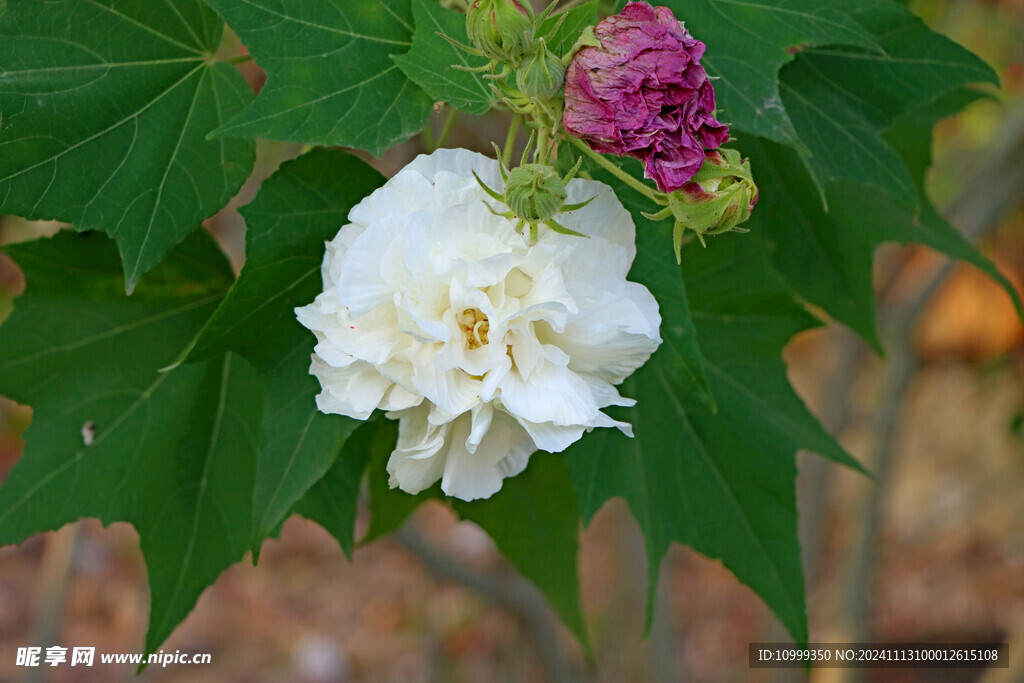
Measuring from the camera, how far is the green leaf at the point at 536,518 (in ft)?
3.76

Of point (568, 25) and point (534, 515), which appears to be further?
point (534, 515)

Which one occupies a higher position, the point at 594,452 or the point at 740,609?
the point at 594,452

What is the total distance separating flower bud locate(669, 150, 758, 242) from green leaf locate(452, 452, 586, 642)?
0.46m

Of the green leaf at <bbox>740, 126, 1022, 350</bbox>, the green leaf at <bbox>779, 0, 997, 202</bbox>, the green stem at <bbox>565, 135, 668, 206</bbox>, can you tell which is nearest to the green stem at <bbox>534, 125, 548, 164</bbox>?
the green stem at <bbox>565, 135, 668, 206</bbox>

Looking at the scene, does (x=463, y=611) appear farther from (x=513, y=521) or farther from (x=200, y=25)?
(x=200, y=25)

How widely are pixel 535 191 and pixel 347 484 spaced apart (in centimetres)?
47

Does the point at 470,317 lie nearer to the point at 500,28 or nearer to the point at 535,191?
the point at 535,191

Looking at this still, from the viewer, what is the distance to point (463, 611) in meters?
4.08

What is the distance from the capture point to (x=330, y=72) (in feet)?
2.79

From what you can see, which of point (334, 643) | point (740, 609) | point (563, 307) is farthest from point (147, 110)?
point (740, 609)

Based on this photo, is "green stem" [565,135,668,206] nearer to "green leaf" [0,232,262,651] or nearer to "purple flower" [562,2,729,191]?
"purple flower" [562,2,729,191]

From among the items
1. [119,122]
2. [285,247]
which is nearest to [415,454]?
[285,247]

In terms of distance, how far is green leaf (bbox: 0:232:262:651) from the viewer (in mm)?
1078

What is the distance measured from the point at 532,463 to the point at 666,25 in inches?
23.2
